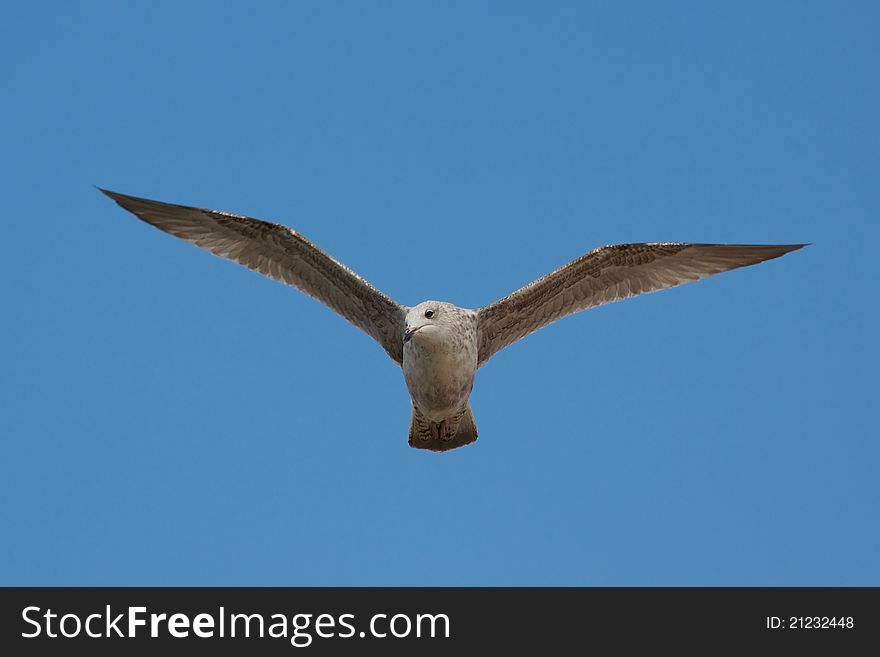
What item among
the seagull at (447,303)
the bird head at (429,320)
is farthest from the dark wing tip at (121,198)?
the bird head at (429,320)

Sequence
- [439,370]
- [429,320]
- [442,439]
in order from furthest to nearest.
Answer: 1. [442,439]
2. [439,370]
3. [429,320]

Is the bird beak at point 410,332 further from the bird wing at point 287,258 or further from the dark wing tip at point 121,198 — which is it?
the dark wing tip at point 121,198

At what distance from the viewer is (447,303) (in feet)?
40.3

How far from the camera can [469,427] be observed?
1353 cm

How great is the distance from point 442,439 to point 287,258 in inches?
157

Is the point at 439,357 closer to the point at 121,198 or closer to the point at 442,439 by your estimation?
the point at 442,439

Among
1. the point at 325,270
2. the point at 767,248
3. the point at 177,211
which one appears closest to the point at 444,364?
the point at 325,270

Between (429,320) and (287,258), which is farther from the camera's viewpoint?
(287,258)

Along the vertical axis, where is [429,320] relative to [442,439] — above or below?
above

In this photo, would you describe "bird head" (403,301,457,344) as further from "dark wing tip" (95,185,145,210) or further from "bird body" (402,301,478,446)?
"dark wing tip" (95,185,145,210)

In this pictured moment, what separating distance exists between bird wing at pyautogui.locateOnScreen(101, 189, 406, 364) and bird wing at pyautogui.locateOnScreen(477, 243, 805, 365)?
161 centimetres

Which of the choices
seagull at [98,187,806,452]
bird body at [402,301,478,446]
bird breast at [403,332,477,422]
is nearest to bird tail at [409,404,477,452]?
seagull at [98,187,806,452]

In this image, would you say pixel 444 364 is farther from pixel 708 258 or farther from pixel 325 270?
pixel 708 258

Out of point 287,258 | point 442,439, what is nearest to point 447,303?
point 442,439
